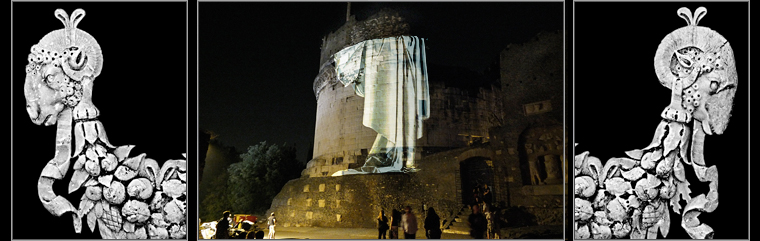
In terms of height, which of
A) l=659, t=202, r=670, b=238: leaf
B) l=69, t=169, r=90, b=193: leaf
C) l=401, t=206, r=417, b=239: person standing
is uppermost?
l=69, t=169, r=90, b=193: leaf

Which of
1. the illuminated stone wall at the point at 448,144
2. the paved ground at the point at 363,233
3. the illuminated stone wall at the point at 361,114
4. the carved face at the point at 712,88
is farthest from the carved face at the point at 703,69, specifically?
the illuminated stone wall at the point at 361,114

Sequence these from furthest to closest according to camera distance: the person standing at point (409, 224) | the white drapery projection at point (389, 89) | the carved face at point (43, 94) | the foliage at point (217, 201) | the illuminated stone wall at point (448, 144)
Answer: the foliage at point (217, 201), the white drapery projection at point (389, 89), the illuminated stone wall at point (448, 144), the person standing at point (409, 224), the carved face at point (43, 94)

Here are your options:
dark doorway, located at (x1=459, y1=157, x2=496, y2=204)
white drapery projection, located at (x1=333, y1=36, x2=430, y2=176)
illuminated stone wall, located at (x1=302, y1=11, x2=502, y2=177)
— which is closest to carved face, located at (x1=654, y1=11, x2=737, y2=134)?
dark doorway, located at (x1=459, y1=157, x2=496, y2=204)

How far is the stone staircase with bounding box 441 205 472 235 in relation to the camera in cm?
886

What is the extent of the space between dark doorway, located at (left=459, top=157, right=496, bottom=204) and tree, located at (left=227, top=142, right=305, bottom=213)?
4764 millimetres

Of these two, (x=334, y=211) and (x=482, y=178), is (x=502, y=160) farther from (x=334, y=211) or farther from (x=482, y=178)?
(x=334, y=211)

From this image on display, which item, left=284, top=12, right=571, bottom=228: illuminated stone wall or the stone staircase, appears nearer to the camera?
left=284, top=12, right=571, bottom=228: illuminated stone wall

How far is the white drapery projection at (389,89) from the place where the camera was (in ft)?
36.3

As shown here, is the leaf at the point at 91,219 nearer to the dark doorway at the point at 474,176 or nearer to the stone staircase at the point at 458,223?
the stone staircase at the point at 458,223

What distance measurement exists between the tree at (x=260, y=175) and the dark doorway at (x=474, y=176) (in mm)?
4764

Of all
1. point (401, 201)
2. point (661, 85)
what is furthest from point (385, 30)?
point (661, 85)

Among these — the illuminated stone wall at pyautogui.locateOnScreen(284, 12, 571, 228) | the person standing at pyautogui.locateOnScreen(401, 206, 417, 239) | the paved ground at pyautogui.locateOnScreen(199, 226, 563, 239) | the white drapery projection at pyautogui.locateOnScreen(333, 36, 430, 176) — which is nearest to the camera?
the person standing at pyautogui.locateOnScreen(401, 206, 417, 239)

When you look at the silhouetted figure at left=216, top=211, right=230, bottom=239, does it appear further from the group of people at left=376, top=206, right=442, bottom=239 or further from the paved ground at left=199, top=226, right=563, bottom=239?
the group of people at left=376, top=206, right=442, bottom=239

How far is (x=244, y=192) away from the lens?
12.8 meters
